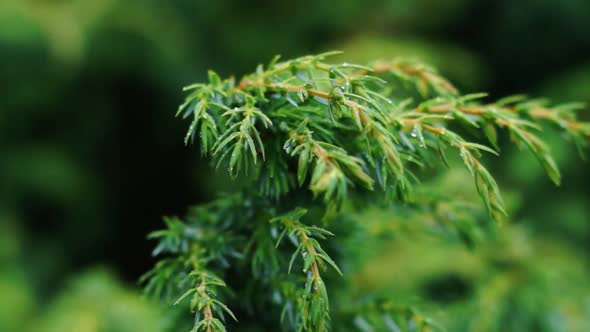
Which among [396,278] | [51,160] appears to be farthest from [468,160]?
[51,160]

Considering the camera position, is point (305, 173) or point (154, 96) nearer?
point (305, 173)

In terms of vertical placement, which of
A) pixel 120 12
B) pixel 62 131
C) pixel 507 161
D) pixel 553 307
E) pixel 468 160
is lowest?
pixel 553 307

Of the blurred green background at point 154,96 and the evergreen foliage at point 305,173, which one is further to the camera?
the blurred green background at point 154,96

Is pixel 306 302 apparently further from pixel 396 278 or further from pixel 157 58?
pixel 157 58

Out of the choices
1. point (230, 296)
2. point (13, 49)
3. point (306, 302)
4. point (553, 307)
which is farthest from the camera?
point (13, 49)
